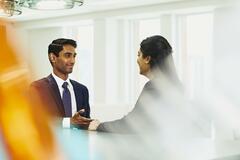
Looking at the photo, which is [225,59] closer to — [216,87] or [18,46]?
[216,87]

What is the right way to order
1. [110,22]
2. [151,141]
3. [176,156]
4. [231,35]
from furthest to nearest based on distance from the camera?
[110,22] < [231,35] < [151,141] < [176,156]

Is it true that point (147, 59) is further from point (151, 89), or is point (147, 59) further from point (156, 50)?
point (151, 89)

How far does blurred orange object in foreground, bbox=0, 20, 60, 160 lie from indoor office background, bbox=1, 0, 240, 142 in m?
4.48

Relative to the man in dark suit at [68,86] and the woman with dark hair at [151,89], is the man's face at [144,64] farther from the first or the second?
the man in dark suit at [68,86]

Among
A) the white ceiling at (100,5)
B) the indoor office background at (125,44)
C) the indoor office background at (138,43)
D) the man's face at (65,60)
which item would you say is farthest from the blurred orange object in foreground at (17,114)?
the white ceiling at (100,5)

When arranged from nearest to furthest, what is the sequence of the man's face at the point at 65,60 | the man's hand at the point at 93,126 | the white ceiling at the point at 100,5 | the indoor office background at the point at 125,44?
the man's hand at the point at 93,126 → the man's face at the point at 65,60 → the indoor office background at the point at 125,44 → the white ceiling at the point at 100,5

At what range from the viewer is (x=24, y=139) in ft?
0.71

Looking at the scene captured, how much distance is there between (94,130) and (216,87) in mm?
3284

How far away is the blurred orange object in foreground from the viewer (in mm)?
215

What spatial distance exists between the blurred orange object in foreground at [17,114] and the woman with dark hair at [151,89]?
1273 mm

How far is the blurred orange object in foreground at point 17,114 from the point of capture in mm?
215

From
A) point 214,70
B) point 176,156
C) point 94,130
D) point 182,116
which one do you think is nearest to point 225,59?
point 214,70

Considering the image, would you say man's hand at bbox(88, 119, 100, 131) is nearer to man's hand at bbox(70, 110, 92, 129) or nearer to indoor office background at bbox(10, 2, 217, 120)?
man's hand at bbox(70, 110, 92, 129)

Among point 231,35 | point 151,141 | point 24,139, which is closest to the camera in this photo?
point 24,139
